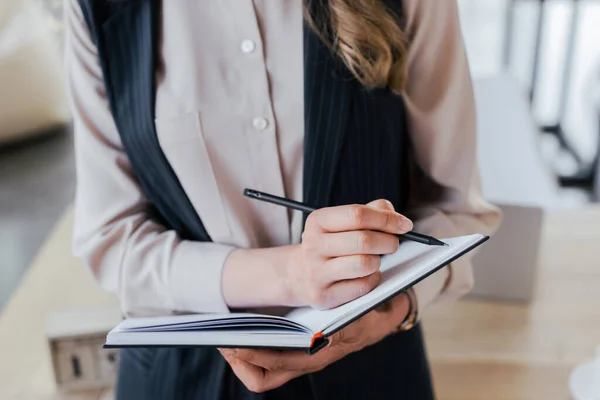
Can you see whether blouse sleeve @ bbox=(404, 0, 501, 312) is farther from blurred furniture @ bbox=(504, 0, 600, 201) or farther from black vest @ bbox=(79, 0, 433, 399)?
blurred furniture @ bbox=(504, 0, 600, 201)

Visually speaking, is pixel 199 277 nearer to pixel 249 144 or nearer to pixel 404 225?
pixel 249 144

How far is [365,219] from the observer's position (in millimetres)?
573

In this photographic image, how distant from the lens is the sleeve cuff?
733 millimetres

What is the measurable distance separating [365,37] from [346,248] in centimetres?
23

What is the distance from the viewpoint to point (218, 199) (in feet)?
2.44

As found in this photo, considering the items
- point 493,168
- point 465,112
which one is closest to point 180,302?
point 465,112

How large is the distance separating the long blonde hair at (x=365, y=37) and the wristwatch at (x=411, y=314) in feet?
0.73

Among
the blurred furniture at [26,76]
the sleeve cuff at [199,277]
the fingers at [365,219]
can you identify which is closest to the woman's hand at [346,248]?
the fingers at [365,219]

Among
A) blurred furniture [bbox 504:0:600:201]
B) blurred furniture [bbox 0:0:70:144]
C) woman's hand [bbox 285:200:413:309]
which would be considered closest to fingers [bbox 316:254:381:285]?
woman's hand [bbox 285:200:413:309]

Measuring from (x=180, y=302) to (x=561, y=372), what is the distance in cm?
68

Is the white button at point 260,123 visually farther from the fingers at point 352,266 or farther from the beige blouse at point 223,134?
the fingers at point 352,266

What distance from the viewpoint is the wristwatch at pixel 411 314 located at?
0.77 m

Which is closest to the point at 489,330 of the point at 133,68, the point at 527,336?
the point at 527,336

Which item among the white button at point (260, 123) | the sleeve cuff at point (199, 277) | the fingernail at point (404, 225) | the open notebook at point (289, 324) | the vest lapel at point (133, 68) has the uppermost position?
the vest lapel at point (133, 68)
